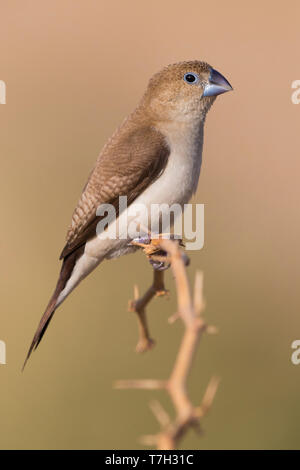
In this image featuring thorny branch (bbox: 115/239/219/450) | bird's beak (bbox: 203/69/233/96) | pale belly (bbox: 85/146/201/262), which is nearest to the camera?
thorny branch (bbox: 115/239/219/450)

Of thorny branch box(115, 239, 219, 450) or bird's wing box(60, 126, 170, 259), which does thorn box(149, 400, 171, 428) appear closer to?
thorny branch box(115, 239, 219, 450)

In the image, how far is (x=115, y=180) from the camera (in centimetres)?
414

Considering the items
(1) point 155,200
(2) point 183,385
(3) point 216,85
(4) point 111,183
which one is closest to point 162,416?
(2) point 183,385

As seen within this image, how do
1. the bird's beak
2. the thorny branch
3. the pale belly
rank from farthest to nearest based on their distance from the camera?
the bird's beak < the pale belly < the thorny branch

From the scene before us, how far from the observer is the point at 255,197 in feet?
23.7

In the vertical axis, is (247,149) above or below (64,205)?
above

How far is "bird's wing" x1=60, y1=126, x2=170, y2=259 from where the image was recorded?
4.10 metres

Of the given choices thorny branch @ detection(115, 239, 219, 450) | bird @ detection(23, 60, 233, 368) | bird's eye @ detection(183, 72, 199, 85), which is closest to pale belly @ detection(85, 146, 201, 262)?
bird @ detection(23, 60, 233, 368)

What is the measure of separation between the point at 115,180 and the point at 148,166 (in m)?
0.22

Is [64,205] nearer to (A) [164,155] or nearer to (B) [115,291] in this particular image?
(B) [115,291]

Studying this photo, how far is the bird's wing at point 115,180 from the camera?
410 cm

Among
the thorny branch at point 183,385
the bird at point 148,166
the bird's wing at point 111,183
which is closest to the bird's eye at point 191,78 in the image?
the bird at point 148,166

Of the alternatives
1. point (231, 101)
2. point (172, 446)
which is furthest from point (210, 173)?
point (172, 446)

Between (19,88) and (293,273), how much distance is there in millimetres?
3747
